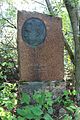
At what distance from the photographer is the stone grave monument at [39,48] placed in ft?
15.9

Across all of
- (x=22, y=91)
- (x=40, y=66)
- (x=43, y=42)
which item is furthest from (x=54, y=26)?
(x=22, y=91)

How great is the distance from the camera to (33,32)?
4.93 meters

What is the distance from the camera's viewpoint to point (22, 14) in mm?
4824

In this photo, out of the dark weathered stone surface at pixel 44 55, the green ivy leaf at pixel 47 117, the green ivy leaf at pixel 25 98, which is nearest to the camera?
the green ivy leaf at pixel 47 117

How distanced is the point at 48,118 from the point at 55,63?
4.10 feet

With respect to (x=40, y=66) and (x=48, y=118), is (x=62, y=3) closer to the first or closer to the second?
(x=40, y=66)

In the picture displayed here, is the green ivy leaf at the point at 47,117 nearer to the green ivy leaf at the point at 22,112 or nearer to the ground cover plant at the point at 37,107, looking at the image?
the ground cover plant at the point at 37,107

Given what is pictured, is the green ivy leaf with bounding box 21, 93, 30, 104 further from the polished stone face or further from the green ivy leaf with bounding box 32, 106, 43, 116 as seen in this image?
the polished stone face

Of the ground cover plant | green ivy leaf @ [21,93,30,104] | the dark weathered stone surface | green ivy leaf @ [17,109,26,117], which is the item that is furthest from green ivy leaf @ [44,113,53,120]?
the dark weathered stone surface

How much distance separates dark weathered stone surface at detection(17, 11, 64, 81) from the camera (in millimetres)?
4859

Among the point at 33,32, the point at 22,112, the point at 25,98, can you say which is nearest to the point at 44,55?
the point at 33,32

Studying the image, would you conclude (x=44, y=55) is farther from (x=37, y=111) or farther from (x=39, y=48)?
(x=37, y=111)

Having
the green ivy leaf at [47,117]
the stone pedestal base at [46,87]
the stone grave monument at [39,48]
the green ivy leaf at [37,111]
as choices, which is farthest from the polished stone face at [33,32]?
the green ivy leaf at [47,117]

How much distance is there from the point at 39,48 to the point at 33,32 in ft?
0.98
